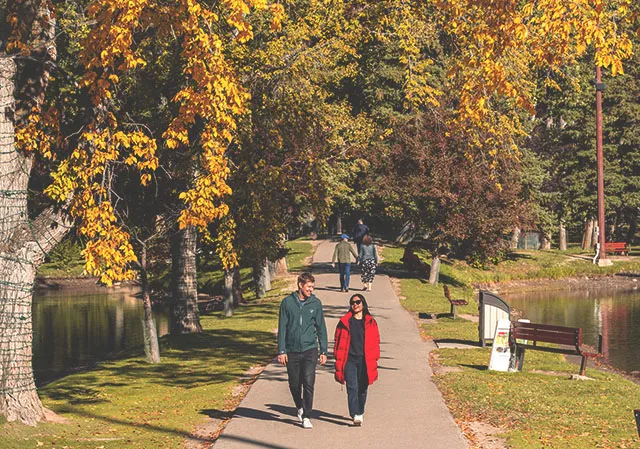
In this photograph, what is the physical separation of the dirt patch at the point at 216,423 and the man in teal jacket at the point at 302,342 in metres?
1.21

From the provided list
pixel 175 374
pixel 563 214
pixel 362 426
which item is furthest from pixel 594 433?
pixel 563 214

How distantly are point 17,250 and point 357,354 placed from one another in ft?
17.2

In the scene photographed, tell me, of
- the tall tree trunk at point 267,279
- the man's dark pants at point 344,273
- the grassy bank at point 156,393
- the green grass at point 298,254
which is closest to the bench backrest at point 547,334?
the grassy bank at point 156,393

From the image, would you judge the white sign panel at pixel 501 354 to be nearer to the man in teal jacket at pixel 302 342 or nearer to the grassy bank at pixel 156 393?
the grassy bank at pixel 156 393

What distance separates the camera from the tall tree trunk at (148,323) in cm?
1986

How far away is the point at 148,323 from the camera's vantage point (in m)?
19.9

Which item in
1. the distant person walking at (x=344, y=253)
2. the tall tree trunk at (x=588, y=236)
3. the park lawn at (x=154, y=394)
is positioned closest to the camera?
the park lawn at (x=154, y=394)

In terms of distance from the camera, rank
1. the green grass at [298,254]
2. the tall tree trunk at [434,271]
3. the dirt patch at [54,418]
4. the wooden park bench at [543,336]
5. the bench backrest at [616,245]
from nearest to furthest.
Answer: the dirt patch at [54,418], the wooden park bench at [543,336], the tall tree trunk at [434,271], the green grass at [298,254], the bench backrest at [616,245]

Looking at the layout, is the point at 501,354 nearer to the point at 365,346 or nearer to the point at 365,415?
the point at 365,415

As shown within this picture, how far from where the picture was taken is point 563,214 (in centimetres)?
5622

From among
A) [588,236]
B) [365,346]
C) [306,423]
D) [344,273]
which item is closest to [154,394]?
[306,423]

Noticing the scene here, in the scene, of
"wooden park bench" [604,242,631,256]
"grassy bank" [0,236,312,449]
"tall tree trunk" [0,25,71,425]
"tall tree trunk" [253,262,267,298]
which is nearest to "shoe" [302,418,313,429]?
"grassy bank" [0,236,312,449]

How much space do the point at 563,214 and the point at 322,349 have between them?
151 ft

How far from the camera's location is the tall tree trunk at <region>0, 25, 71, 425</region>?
43.6 feet
